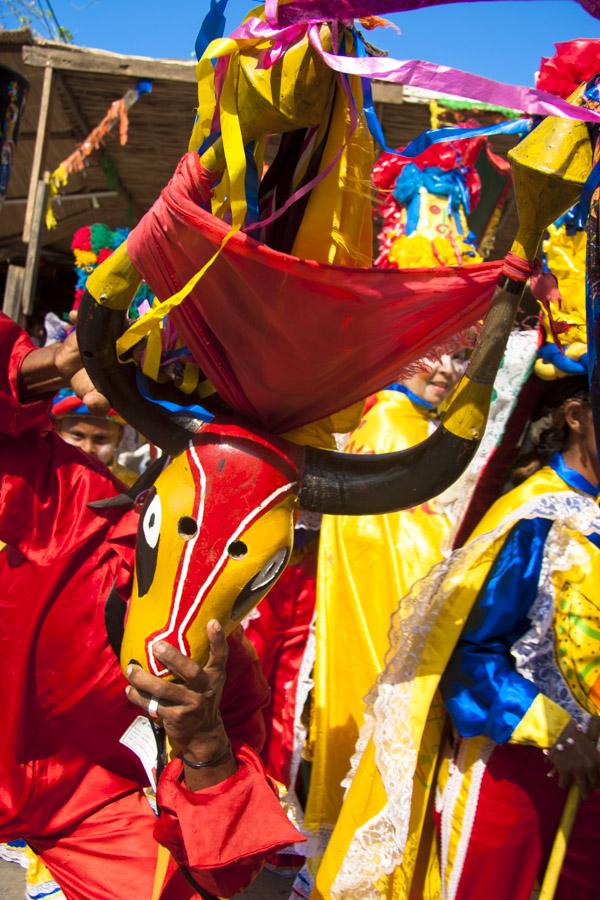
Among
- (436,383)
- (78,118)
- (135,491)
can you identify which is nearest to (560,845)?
(135,491)

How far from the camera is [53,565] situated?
187 cm

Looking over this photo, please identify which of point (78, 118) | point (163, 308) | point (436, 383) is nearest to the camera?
point (163, 308)

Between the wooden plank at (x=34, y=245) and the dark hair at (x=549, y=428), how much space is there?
3777mm

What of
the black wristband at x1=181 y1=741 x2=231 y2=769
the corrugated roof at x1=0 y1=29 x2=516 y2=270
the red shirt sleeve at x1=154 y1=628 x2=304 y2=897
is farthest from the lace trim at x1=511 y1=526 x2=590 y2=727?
the corrugated roof at x1=0 y1=29 x2=516 y2=270

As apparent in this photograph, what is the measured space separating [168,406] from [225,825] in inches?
31.5

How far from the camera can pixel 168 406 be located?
5.40 feet

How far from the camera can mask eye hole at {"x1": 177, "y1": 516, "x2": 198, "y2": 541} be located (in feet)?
4.82

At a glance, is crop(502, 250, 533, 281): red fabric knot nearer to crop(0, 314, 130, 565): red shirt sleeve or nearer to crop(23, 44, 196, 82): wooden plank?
crop(0, 314, 130, 565): red shirt sleeve

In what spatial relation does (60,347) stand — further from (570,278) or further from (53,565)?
(570,278)

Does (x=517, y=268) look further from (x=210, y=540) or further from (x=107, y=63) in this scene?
(x=107, y=63)

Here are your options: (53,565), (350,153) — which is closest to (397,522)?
(53,565)

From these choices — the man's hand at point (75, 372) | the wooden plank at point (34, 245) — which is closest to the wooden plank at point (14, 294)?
the wooden plank at point (34, 245)

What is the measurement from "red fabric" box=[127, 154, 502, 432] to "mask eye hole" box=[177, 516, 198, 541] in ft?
0.82

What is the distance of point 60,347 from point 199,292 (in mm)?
475
